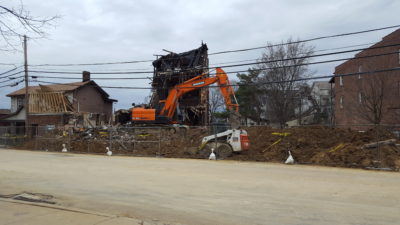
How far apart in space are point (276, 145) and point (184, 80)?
41.4 ft

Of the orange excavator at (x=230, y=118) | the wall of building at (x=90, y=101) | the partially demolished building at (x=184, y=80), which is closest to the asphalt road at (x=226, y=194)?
the orange excavator at (x=230, y=118)

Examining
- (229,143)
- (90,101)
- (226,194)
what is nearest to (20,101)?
(90,101)

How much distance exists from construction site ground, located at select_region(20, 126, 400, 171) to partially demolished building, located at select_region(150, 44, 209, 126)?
4011 mm

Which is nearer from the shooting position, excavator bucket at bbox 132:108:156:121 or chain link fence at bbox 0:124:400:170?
chain link fence at bbox 0:124:400:170

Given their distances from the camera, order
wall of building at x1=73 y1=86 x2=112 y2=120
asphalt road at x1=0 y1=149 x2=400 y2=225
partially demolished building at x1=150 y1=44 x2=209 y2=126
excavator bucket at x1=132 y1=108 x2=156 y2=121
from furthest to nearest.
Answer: wall of building at x1=73 y1=86 x2=112 y2=120 < partially demolished building at x1=150 y1=44 x2=209 y2=126 < excavator bucket at x1=132 y1=108 x2=156 y2=121 < asphalt road at x1=0 y1=149 x2=400 y2=225

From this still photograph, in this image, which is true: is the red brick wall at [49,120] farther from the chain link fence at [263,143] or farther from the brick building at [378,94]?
the brick building at [378,94]

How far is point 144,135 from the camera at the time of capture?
2652 centimetres

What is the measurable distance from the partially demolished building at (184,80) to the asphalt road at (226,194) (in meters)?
16.2

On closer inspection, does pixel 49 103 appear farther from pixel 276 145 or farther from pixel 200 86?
pixel 276 145

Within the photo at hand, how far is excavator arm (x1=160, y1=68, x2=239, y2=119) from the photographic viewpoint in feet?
76.4

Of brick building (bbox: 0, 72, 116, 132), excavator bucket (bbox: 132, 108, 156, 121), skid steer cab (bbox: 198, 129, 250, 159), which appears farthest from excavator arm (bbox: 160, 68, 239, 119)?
brick building (bbox: 0, 72, 116, 132)

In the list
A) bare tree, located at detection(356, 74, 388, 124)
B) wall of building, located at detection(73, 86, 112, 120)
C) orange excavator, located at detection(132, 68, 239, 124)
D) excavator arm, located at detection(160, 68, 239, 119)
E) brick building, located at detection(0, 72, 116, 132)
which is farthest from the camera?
wall of building, located at detection(73, 86, 112, 120)

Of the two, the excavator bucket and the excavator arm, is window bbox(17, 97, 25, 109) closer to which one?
the excavator bucket

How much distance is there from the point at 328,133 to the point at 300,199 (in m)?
13.5
